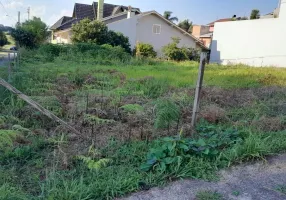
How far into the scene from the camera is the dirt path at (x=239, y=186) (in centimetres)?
230

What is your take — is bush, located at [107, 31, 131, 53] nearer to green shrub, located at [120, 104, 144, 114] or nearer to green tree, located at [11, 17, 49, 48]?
green tree, located at [11, 17, 49, 48]

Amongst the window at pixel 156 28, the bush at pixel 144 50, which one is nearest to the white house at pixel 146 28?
the window at pixel 156 28

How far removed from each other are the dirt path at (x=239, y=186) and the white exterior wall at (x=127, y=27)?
19.9 m

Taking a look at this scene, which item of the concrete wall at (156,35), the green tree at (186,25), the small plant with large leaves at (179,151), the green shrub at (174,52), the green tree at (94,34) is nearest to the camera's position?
the small plant with large leaves at (179,151)

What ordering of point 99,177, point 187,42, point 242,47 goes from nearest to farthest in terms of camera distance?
point 99,177
point 242,47
point 187,42

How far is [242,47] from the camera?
1912 cm

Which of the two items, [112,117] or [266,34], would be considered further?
[266,34]

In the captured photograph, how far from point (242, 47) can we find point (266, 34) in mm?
1958

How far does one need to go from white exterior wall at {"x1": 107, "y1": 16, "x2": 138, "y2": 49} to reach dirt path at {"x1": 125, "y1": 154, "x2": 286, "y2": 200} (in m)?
19.9

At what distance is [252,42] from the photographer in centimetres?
1842

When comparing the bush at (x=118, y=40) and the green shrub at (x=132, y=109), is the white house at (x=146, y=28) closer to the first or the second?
the bush at (x=118, y=40)

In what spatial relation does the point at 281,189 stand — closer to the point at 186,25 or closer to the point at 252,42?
the point at 252,42

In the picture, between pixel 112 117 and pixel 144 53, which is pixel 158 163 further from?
A: pixel 144 53

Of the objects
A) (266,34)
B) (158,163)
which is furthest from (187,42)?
(158,163)
